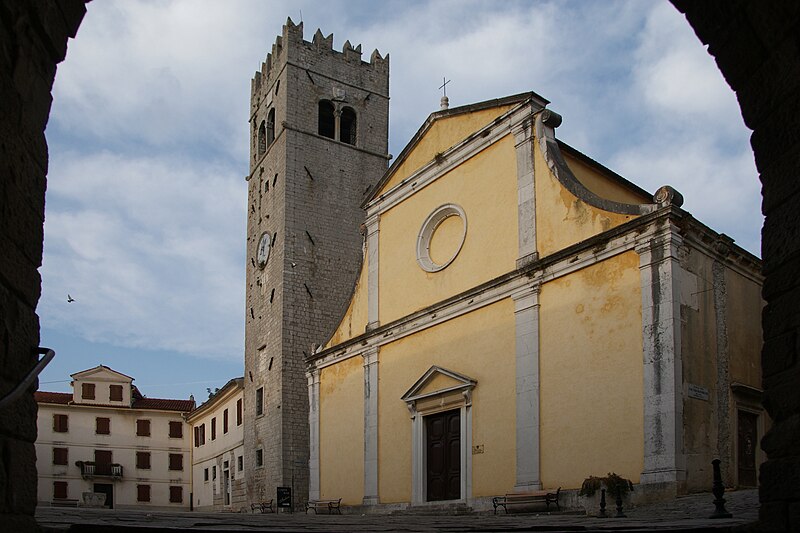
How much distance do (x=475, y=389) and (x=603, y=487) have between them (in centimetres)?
461

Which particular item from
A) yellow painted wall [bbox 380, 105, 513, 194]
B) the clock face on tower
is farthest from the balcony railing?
yellow painted wall [bbox 380, 105, 513, 194]

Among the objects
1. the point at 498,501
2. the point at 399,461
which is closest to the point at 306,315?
the point at 399,461

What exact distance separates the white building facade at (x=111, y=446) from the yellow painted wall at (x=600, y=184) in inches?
1333

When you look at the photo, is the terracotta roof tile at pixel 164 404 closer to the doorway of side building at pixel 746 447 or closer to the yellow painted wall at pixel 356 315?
the yellow painted wall at pixel 356 315

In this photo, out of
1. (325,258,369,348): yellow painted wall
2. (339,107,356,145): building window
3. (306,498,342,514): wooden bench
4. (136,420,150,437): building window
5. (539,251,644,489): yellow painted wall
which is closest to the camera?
(539,251,644,489): yellow painted wall

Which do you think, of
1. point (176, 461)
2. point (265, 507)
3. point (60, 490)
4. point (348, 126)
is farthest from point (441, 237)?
point (60, 490)

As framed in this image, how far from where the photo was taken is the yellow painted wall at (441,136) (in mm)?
17906

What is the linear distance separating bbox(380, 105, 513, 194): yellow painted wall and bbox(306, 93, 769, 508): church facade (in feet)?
0.15

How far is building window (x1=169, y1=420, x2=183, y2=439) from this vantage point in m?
46.3

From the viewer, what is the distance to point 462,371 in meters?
17.1

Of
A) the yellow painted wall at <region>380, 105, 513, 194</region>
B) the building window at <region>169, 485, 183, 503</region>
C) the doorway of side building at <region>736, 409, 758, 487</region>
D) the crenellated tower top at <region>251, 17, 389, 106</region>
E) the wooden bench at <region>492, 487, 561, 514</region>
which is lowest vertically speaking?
the building window at <region>169, 485, 183, 503</region>

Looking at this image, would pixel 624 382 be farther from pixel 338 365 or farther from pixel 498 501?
pixel 338 365

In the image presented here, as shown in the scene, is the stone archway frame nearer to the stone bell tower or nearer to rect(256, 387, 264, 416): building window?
the stone bell tower

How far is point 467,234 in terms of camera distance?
17766 millimetres
